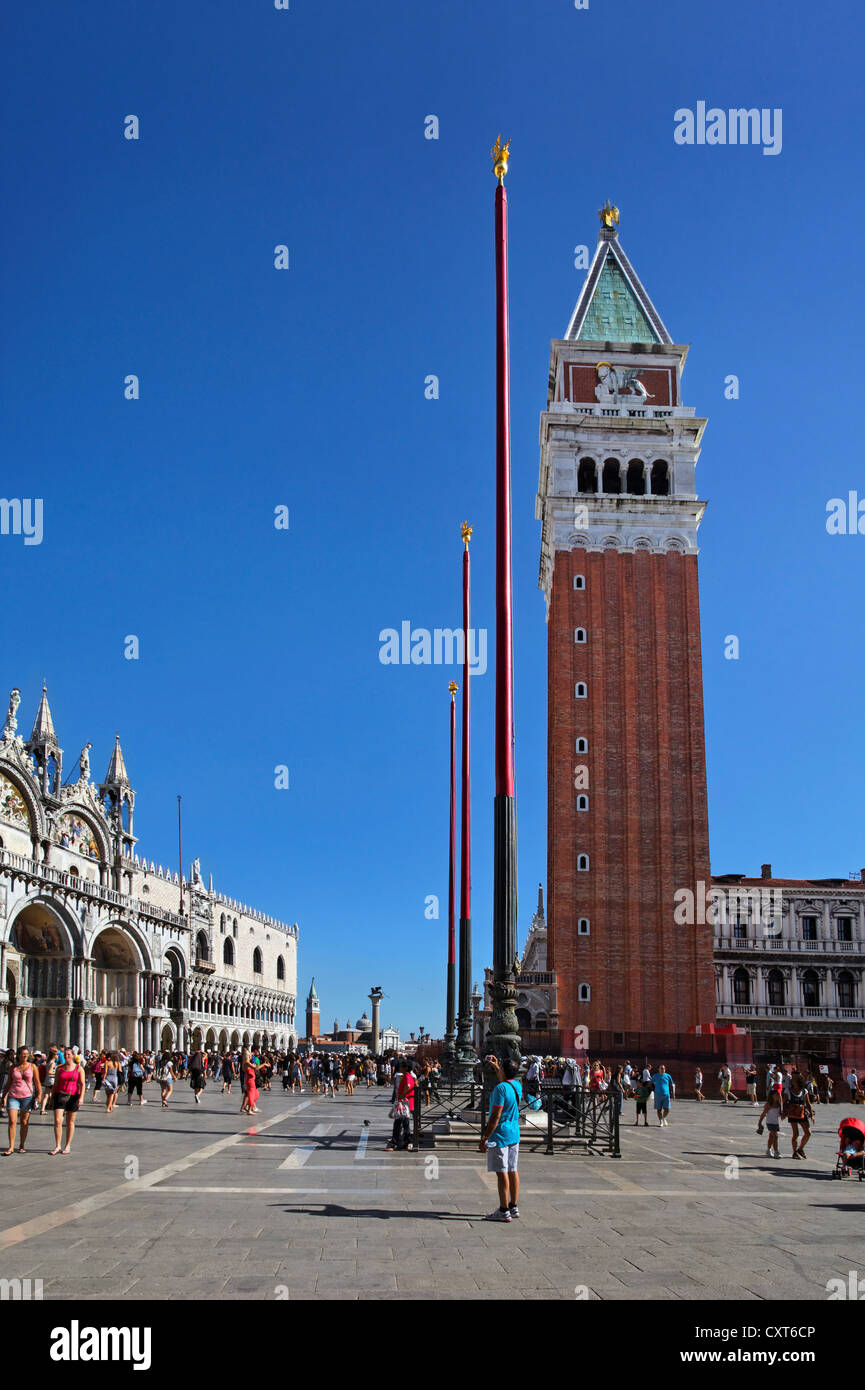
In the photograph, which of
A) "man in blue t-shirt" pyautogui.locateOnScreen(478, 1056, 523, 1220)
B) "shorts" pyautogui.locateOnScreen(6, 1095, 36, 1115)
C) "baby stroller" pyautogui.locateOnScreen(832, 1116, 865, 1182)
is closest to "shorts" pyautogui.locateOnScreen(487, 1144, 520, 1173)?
"man in blue t-shirt" pyautogui.locateOnScreen(478, 1056, 523, 1220)

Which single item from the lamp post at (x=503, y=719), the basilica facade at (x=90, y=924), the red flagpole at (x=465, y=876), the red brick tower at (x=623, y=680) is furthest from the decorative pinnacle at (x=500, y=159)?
the red brick tower at (x=623, y=680)

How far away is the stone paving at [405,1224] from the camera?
877cm

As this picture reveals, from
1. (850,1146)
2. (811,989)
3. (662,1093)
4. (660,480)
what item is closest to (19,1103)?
(850,1146)

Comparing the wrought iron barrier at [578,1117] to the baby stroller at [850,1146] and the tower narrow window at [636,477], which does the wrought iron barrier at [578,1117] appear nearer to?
the baby stroller at [850,1146]

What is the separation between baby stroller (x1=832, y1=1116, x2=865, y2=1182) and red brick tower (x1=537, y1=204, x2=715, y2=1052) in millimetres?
42453

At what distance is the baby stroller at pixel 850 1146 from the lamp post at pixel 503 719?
16.4 feet

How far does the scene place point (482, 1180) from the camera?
50.9 feet

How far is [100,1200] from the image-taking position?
1305 centimetres

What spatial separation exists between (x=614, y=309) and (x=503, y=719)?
6368 centimetres

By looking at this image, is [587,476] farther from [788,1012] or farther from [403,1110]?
[403,1110]

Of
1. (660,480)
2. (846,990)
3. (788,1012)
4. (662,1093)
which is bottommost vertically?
(788,1012)

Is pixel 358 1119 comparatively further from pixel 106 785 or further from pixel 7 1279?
pixel 106 785
